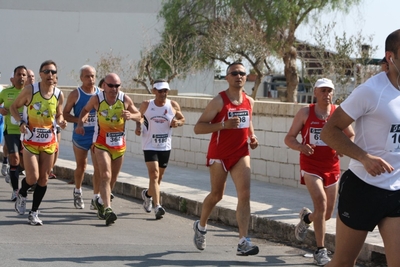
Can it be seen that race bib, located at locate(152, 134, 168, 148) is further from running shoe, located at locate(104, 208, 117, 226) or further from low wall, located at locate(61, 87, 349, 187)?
low wall, located at locate(61, 87, 349, 187)

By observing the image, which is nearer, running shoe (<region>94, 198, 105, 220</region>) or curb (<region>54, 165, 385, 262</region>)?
curb (<region>54, 165, 385, 262</region>)

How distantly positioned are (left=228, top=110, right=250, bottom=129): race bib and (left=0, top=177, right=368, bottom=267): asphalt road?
131 cm

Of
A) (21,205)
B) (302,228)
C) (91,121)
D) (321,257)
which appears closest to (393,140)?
(321,257)

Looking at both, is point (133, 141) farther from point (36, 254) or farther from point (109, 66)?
point (109, 66)

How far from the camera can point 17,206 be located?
405 inches

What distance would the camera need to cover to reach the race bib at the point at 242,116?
8.16m

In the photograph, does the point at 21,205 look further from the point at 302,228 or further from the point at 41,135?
the point at 302,228

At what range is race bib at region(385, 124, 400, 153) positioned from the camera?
493 centimetres

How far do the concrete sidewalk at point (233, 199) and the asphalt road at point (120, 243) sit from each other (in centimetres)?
22

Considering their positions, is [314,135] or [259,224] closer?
[314,135]

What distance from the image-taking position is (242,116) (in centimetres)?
822

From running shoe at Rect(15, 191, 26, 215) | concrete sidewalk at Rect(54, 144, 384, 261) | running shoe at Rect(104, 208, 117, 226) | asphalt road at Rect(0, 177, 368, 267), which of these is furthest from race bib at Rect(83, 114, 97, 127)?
running shoe at Rect(104, 208, 117, 226)

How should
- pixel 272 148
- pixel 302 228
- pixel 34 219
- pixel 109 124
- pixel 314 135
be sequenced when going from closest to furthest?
pixel 314 135, pixel 302 228, pixel 34 219, pixel 109 124, pixel 272 148

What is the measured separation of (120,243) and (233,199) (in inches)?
113
